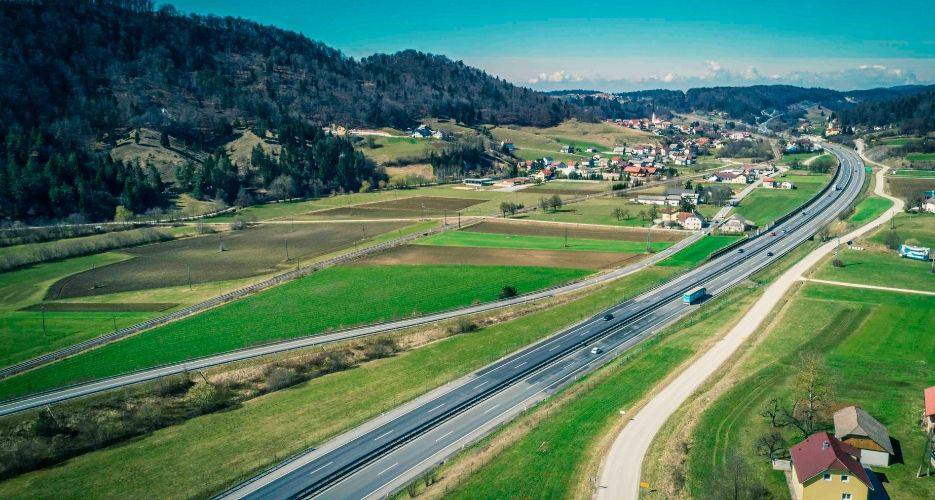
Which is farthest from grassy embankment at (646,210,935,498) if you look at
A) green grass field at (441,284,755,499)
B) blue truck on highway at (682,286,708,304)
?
blue truck on highway at (682,286,708,304)

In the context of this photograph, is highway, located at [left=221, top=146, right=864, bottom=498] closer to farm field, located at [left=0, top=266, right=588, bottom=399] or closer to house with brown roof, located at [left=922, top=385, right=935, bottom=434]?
farm field, located at [left=0, top=266, right=588, bottom=399]

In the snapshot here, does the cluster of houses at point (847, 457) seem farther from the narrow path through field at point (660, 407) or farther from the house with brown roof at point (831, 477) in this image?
the narrow path through field at point (660, 407)

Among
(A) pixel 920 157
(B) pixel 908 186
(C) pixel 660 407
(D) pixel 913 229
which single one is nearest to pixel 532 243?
(C) pixel 660 407

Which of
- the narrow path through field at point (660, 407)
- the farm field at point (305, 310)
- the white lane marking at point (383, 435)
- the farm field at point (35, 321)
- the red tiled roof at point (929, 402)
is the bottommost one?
the narrow path through field at point (660, 407)

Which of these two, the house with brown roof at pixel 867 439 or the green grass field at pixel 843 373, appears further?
the green grass field at pixel 843 373

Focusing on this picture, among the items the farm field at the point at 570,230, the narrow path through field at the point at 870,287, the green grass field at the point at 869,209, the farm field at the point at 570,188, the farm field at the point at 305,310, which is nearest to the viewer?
the farm field at the point at 305,310

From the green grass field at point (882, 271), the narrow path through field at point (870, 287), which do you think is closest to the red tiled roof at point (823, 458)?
the narrow path through field at point (870, 287)

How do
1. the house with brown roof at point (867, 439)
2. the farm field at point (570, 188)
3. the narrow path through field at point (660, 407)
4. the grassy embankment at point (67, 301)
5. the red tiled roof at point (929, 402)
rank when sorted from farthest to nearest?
1. the farm field at point (570, 188)
2. the grassy embankment at point (67, 301)
3. the red tiled roof at point (929, 402)
4. the narrow path through field at point (660, 407)
5. the house with brown roof at point (867, 439)
